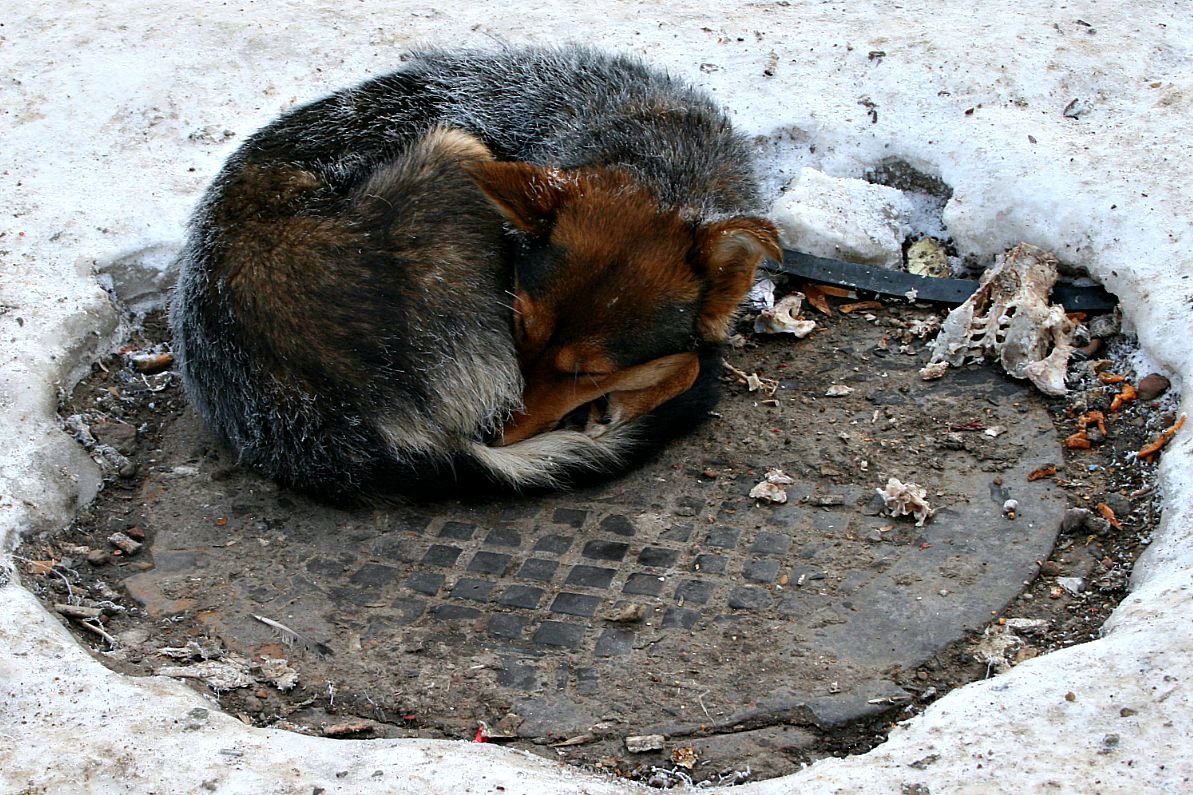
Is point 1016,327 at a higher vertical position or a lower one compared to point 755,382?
higher

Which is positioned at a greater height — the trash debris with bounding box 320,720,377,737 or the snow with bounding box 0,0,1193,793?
the snow with bounding box 0,0,1193,793

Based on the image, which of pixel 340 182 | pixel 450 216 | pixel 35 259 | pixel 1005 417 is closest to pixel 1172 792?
pixel 1005 417

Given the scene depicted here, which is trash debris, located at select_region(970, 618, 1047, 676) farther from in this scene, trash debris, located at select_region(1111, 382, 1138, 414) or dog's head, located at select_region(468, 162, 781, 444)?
dog's head, located at select_region(468, 162, 781, 444)

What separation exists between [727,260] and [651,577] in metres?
1.30

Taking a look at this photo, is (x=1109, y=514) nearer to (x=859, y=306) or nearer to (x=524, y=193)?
(x=859, y=306)

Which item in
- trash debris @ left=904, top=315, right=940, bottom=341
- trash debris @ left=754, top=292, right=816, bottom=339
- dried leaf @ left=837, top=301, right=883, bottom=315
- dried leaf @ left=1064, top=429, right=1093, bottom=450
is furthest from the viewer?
dried leaf @ left=837, top=301, right=883, bottom=315

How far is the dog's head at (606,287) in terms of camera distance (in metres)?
4.48

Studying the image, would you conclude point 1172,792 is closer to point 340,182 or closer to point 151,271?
point 340,182

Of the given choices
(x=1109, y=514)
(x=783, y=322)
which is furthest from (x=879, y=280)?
(x=1109, y=514)

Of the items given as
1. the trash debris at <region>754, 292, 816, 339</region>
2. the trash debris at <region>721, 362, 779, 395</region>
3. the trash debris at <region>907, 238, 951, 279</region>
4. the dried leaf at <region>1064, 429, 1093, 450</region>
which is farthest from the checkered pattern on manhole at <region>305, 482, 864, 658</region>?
the trash debris at <region>907, 238, 951, 279</region>

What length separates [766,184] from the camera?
21.3ft

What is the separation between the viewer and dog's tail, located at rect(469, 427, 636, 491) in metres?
4.64

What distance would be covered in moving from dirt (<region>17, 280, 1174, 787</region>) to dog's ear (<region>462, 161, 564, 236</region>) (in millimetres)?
1118

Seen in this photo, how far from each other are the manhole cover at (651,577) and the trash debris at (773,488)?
2.1 inches
